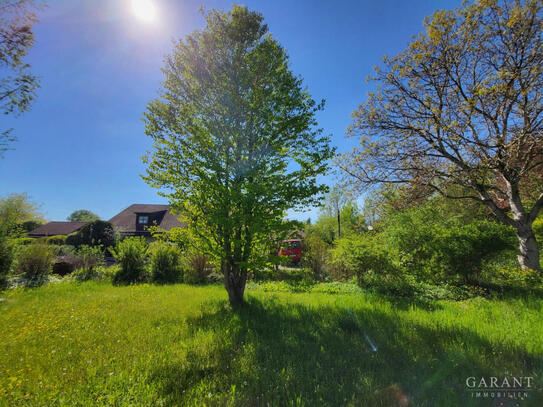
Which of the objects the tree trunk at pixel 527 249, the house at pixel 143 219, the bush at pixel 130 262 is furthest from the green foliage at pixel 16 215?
the tree trunk at pixel 527 249

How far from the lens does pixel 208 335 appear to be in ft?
12.5

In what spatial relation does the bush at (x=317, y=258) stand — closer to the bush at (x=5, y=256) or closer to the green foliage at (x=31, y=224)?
the bush at (x=5, y=256)

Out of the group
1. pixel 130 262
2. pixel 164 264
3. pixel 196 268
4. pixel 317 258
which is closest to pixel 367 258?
pixel 317 258

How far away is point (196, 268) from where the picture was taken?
11.2 m

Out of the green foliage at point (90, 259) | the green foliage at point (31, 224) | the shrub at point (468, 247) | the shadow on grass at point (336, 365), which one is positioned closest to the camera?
the shadow on grass at point (336, 365)

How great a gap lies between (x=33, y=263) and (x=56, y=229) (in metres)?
36.4

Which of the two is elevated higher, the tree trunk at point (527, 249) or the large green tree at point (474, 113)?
the large green tree at point (474, 113)

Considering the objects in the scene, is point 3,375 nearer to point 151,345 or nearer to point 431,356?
point 151,345

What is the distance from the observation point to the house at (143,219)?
89.5ft

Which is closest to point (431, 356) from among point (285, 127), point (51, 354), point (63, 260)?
point (285, 127)

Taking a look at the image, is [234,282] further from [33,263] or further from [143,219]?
[143,219]

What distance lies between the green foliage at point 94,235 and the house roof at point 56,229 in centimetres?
2071

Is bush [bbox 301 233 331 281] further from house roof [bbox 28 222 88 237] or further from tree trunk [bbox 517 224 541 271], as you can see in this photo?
house roof [bbox 28 222 88 237]

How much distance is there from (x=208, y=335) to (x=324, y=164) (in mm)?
4658
